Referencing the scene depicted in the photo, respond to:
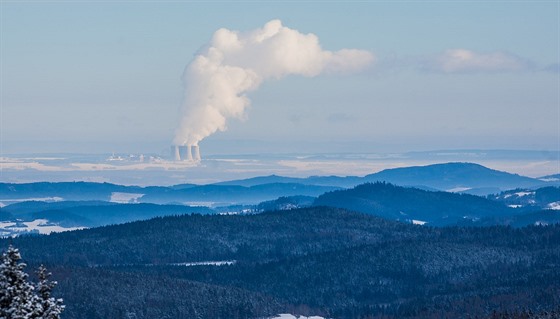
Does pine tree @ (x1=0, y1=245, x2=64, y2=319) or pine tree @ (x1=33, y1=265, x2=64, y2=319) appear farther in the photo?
pine tree @ (x1=33, y1=265, x2=64, y2=319)

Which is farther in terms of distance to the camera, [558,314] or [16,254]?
[558,314]

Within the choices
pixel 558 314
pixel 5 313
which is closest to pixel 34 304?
pixel 5 313

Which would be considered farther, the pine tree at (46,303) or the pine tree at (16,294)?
the pine tree at (46,303)

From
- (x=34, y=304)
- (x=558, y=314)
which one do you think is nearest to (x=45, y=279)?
(x=34, y=304)

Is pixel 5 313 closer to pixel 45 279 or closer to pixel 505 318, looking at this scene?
pixel 45 279

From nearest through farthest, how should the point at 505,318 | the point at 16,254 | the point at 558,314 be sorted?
the point at 16,254
the point at 558,314
the point at 505,318

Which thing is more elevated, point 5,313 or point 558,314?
point 5,313

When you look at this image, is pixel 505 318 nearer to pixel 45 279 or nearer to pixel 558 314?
pixel 558 314

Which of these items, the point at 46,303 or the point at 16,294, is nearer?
the point at 16,294

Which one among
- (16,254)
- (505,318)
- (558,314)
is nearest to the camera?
(16,254)

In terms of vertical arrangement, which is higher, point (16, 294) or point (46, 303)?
point (16, 294)
